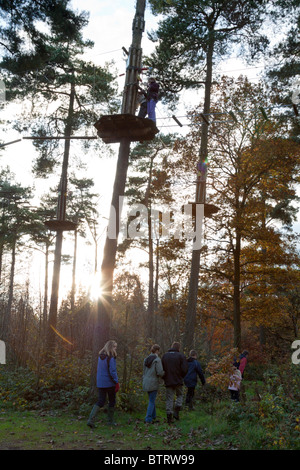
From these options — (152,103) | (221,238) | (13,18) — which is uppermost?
(13,18)

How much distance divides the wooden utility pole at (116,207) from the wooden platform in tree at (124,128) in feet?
0.87

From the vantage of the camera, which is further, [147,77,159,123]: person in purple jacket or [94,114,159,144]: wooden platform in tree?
[147,77,159,123]: person in purple jacket

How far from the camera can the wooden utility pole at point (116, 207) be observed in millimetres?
10773

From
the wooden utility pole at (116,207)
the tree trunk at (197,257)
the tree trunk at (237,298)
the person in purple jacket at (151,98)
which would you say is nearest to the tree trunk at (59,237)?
the wooden utility pole at (116,207)

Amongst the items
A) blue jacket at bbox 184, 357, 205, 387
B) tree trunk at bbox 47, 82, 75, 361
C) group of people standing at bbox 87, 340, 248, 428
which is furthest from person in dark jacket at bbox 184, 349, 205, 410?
tree trunk at bbox 47, 82, 75, 361

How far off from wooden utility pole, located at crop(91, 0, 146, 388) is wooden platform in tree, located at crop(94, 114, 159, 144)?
10.4 inches

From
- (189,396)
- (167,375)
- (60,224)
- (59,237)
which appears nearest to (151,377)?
(167,375)

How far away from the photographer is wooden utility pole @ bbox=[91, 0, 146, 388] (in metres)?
10.8

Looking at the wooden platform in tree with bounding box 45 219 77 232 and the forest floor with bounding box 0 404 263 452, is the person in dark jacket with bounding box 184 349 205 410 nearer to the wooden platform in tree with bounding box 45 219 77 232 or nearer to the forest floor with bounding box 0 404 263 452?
the forest floor with bounding box 0 404 263 452

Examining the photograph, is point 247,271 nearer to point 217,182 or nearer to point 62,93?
point 217,182

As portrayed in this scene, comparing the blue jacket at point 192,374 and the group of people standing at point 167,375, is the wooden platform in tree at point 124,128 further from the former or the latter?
the blue jacket at point 192,374

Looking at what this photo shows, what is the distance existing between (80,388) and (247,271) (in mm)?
9357
